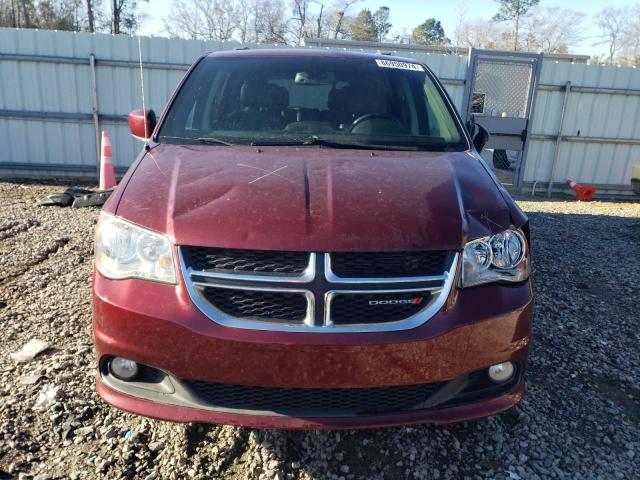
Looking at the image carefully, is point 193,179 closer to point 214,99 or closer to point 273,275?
point 273,275

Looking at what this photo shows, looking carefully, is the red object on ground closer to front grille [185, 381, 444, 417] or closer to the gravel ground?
the gravel ground

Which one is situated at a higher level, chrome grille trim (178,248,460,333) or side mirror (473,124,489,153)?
side mirror (473,124,489,153)

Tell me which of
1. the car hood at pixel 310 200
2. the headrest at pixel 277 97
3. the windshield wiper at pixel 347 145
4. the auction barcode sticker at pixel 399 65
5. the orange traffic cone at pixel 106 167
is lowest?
the orange traffic cone at pixel 106 167

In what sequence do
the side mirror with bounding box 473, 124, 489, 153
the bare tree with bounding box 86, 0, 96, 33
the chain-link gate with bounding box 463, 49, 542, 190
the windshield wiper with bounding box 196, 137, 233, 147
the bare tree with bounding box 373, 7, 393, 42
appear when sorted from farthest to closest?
the bare tree with bounding box 373, 7, 393, 42
the bare tree with bounding box 86, 0, 96, 33
the chain-link gate with bounding box 463, 49, 542, 190
the side mirror with bounding box 473, 124, 489, 153
the windshield wiper with bounding box 196, 137, 233, 147

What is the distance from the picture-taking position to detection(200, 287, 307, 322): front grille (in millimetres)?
1904

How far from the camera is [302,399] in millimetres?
1958

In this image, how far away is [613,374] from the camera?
3127 millimetres

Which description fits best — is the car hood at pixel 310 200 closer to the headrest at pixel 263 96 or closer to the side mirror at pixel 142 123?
the headrest at pixel 263 96

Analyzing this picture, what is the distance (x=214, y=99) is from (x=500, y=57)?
772 cm

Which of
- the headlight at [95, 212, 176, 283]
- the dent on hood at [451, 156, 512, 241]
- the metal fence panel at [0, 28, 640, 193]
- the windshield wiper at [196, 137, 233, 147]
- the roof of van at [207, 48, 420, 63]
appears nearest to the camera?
the headlight at [95, 212, 176, 283]

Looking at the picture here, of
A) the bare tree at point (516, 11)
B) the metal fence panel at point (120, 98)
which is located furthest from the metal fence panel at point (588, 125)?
the bare tree at point (516, 11)

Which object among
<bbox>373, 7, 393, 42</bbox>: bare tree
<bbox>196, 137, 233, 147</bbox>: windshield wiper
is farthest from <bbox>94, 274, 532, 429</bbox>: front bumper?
<bbox>373, 7, 393, 42</bbox>: bare tree

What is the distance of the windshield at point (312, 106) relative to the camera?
115 inches

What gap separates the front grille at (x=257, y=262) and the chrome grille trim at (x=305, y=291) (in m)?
0.02
